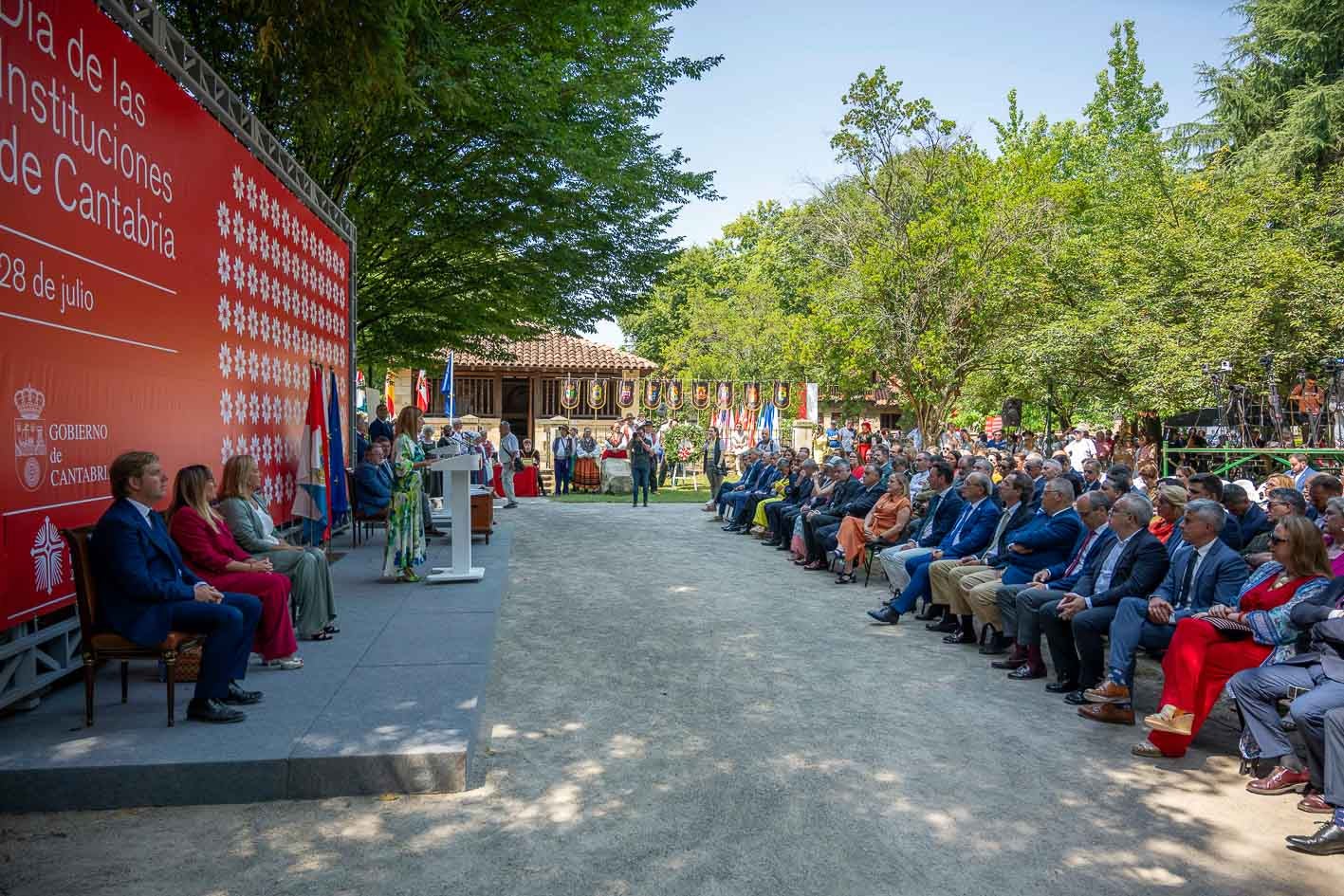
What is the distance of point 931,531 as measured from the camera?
883cm

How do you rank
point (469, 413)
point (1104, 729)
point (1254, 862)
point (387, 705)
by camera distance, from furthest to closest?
point (469, 413), point (1104, 729), point (387, 705), point (1254, 862)

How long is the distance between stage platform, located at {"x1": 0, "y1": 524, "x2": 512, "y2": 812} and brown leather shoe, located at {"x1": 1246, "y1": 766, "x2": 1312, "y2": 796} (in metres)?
3.63

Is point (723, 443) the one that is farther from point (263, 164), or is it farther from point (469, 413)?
point (263, 164)

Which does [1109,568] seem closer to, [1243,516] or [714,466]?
[1243,516]

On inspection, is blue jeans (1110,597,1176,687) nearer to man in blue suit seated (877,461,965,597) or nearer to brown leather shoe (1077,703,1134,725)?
brown leather shoe (1077,703,1134,725)

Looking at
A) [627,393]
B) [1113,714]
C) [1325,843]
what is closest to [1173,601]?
[1113,714]

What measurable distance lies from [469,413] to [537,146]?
20472 millimetres

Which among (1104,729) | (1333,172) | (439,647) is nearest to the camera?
(1104,729)

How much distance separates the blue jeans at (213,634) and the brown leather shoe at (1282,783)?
16.1ft

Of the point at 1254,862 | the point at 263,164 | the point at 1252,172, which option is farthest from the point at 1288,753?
the point at 1252,172

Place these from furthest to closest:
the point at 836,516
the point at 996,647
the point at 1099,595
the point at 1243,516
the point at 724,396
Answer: the point at 724,396 → the point at 836,516 → the point at 1243,516 → the point at 996,647 → the point at 1099,595

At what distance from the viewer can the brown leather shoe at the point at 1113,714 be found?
211 inches

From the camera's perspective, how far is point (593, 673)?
627 centimetres

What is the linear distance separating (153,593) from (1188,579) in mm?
5490
